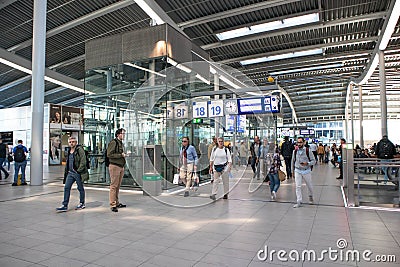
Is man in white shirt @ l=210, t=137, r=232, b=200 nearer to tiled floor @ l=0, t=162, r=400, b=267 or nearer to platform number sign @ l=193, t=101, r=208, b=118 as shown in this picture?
tiled floor @ l=0, t=162, r=400, b=267

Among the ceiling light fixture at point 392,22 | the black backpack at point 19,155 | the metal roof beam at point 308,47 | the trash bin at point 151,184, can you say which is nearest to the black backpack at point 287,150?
the trash bin at point 151,184

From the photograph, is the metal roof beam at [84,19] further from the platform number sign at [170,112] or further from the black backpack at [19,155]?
the black backpack at [19,155]

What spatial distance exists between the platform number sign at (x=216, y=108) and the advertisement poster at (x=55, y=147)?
52.6 feet

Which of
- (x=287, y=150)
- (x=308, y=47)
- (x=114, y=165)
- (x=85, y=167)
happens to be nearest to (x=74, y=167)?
(x=85, y=167)

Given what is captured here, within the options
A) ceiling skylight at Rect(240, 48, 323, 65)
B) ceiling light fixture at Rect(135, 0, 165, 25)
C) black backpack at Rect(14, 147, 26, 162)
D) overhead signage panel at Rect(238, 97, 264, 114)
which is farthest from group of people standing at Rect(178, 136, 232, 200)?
ceiling skylight at Rect(240, 48, 323, 65)

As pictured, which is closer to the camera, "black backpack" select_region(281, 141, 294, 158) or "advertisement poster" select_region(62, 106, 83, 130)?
"black backpack" select_region(281, 141, 294, 158)

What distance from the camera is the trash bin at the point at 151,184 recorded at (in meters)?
7.85

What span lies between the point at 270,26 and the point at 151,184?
1188 centimetres

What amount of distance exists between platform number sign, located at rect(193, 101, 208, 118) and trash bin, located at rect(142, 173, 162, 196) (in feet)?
9.01

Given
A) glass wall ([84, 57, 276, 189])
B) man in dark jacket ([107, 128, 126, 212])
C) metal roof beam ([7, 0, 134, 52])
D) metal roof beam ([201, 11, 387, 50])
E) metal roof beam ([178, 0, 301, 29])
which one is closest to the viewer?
man in dark jacket ([107, 128, 126, 212])

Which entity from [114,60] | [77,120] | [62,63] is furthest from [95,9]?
[77,120]

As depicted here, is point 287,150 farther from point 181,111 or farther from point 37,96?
point 37,96

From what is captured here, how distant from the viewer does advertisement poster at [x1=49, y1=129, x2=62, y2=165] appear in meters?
21.2

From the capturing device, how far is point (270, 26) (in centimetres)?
1591
